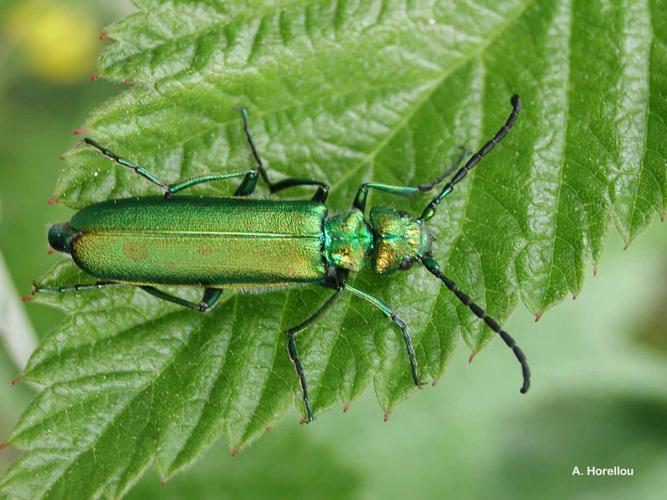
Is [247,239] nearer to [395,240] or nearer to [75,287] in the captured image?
[395,240]

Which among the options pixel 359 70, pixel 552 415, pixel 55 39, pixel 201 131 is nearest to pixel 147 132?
pixel 201 131

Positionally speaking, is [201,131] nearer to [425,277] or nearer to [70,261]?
[70,261]

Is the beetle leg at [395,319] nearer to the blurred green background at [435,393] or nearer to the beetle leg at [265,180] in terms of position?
the beetle leg at [265,180]

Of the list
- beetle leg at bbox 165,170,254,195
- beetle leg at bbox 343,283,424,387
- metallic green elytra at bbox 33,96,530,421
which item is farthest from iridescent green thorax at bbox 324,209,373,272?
beetle leg at bbox 165,170,254,195

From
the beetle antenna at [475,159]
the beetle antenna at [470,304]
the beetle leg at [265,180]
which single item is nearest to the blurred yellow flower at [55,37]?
the beetle leg at [265,180]

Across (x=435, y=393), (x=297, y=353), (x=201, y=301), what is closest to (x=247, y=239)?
(x=201, y=301)

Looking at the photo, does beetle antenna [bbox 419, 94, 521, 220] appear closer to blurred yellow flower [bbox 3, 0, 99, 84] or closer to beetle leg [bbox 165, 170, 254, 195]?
beetle leg [bbox 165, 170, 254, 195]
